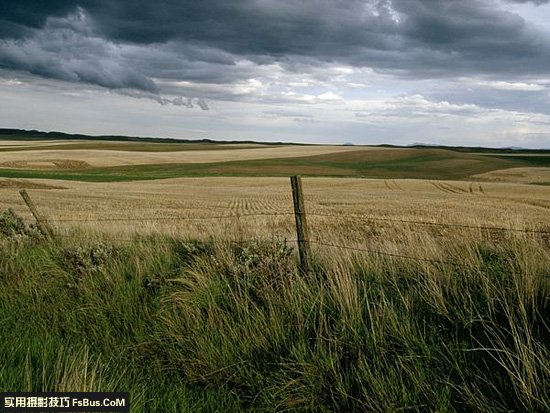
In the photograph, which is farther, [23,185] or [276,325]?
[23,185]

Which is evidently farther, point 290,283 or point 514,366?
point 290,283

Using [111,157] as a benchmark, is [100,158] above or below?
below

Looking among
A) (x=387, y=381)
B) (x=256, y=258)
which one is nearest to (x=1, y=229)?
(x=256, y=258)

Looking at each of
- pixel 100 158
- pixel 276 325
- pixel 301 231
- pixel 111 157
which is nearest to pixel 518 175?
pixel 100 158

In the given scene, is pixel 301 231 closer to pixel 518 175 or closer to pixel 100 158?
pixel 518 175

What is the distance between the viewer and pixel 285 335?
15.8 feet

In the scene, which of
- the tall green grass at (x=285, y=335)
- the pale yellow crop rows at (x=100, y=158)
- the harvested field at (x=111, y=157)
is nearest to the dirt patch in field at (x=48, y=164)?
the pale yellow crop rows at (x=100, y=158)

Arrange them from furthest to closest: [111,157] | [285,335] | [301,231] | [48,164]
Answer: [111,157]
[48,164]
[301,231]
[285,335]

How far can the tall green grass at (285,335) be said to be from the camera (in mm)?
3875

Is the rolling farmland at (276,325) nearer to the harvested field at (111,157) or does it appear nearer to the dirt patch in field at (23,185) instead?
the dirt patch in field at (23,185)

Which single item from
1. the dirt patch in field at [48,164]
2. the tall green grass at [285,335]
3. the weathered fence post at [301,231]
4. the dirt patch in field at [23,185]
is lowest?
the tall green grass at [285,335]

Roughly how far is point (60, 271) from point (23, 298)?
74 cm

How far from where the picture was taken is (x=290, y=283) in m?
5.84

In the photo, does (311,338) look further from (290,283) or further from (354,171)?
(354,171)
